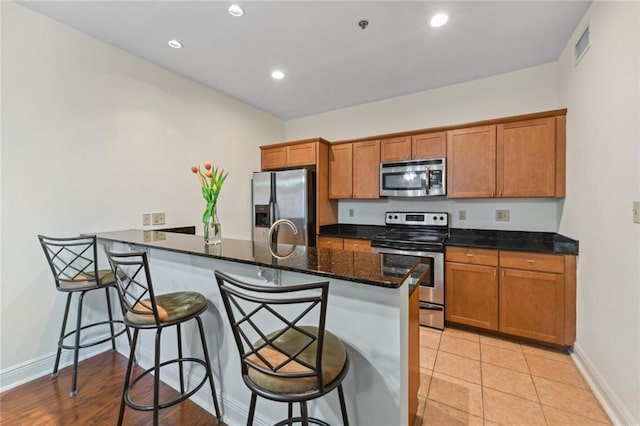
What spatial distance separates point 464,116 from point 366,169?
133 cm

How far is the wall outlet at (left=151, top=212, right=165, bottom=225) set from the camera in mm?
2801

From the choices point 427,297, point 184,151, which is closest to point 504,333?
point 427,297

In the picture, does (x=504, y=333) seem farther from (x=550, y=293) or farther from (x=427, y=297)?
(x=427, y=297)

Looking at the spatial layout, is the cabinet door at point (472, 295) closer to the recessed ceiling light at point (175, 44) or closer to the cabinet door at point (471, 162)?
the cabinet door at point (471, 162)

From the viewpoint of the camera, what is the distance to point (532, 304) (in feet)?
7.99

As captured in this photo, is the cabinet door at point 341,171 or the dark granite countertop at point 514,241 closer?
the dark granite countertop at point 514,241

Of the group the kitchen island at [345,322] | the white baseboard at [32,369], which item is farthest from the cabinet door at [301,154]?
the white baseboard at [32,369]

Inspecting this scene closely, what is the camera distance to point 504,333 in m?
2.56

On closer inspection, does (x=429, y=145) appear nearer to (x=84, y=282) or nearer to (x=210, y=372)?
(x=210, y=372)

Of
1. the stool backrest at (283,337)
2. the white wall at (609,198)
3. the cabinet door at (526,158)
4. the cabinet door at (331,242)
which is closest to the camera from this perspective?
the stool backrest at (283,337)

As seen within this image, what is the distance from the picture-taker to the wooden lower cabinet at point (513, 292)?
2.31 metres

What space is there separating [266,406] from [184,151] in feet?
8.92

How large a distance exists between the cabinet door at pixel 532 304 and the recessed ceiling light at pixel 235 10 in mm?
3200

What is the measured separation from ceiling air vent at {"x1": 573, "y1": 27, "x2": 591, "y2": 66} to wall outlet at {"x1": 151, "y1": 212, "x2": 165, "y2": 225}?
4.01 metres
